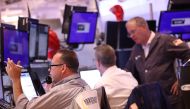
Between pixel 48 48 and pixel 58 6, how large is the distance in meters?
1.32

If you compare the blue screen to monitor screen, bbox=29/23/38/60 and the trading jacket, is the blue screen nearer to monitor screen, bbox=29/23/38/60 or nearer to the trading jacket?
monitor screen, bbox=29/23/38/60

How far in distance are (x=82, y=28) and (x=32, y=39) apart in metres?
1.07

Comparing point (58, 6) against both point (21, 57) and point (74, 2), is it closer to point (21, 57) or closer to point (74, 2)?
point (74, 2)

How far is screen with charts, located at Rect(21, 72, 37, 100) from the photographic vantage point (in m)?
3.20

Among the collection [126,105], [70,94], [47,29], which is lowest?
[126,105]

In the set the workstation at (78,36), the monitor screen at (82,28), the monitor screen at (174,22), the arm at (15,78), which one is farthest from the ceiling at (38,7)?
the arm at (15,78)

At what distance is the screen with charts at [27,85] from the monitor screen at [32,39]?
62cm

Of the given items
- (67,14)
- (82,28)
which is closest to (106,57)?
(82,28)

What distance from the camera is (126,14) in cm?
568

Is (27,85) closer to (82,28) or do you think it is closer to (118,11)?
(82,28)

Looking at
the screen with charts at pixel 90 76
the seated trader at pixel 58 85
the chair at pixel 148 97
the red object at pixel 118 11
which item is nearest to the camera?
the seated trader at pixel 58 85

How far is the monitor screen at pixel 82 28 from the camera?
4723mm

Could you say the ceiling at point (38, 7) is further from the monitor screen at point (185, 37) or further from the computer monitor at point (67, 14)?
the monitor screen at point (185, 37)

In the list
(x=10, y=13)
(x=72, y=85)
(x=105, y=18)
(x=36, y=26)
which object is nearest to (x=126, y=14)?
(x=105, y=18)
